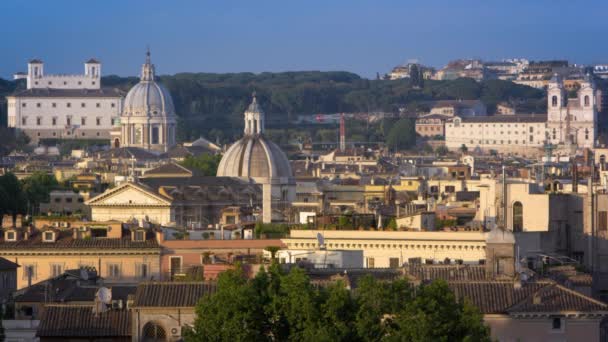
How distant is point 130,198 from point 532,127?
11979 cm

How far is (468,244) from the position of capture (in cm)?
3569

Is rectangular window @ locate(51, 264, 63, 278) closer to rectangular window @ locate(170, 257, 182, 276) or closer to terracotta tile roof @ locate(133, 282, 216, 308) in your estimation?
rectangular window @ locate(170, 257, 182, 276)

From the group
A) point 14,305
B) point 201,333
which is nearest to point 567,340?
point 201,333

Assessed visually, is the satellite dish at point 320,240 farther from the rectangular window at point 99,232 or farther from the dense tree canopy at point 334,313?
the dense tree canopy at point 334,313

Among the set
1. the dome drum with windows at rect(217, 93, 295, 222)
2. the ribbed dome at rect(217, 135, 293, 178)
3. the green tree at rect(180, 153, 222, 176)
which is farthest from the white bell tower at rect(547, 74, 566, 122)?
the ribbed dome at rect(217, 135, 293, 178)

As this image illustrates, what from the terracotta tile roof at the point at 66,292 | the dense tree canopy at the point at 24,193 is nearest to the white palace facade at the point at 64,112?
the dense tree canopy at the point at 24,193

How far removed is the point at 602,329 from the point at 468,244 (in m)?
7.04

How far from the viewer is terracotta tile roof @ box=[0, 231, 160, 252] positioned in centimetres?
3931

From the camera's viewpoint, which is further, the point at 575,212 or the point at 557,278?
the point at 575,212

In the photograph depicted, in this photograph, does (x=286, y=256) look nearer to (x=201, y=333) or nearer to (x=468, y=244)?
(x=468, y=244)

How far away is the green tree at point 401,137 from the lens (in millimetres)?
169500

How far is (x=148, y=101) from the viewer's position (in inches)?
5605

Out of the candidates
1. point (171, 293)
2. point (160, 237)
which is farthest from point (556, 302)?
point (160, 237)

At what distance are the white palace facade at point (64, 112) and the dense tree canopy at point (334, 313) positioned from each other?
465 ft
